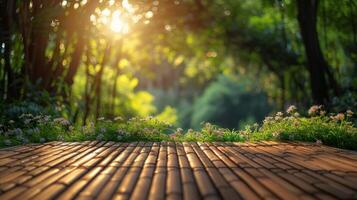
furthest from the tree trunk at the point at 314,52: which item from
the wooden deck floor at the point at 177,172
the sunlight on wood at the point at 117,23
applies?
the wooden deck floor at the point at 177,172

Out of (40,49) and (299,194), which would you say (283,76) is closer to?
(40,49)

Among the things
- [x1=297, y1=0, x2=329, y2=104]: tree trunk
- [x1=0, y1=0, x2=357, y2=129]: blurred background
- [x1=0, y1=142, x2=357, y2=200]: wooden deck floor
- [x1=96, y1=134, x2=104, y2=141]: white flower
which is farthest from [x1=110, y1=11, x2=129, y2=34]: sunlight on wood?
[x1=0, y1=142, x2=357, y2=200]: wooden deck floor

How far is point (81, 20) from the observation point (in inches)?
305

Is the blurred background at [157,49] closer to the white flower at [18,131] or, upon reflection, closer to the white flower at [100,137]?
the white flower at [18,131]

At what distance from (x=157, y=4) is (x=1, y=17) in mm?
6166

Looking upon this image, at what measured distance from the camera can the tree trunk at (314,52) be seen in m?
9.51

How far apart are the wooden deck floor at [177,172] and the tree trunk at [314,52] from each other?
499 cm

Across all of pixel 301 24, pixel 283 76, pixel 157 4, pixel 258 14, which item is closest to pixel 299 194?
pixel 301 24

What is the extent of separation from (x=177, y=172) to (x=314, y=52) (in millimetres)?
6960

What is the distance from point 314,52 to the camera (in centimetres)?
950

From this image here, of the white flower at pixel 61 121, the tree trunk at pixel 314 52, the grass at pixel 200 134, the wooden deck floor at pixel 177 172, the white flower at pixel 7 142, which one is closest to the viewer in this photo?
the wooden deck floor at pixel 177 172

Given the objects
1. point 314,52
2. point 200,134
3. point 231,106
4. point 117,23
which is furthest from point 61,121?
point 231,106

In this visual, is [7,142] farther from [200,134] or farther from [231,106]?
[231,106]

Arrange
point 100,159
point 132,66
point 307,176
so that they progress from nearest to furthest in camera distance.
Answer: point 307,176 → point 100,159 → point 132,66
